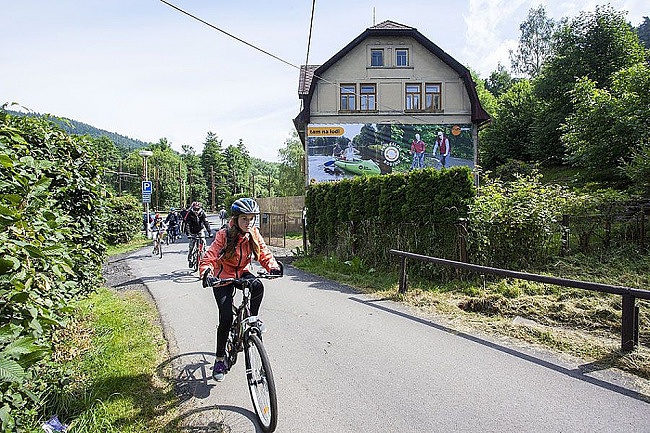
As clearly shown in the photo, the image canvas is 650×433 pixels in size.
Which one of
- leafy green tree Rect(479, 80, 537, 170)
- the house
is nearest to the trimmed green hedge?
the house

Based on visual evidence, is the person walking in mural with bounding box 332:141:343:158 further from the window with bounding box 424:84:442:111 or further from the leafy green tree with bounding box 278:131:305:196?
the leafy green tree with bounding box 278:131:305:196

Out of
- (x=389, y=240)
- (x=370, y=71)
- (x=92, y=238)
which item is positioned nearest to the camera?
(x=92, y=238)

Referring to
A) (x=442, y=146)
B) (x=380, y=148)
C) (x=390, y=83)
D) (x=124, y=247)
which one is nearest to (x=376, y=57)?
(x=390, y=83)

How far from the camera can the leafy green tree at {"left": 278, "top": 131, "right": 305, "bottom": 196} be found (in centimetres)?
5560

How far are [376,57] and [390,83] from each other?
68.3 inches

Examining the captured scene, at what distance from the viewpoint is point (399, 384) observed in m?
5.04

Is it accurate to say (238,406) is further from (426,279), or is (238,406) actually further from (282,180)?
(282,180)

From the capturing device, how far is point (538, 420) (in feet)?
13.7

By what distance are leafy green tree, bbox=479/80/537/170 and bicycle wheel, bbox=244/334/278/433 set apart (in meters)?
41.0

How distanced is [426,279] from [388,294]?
47.3 inches

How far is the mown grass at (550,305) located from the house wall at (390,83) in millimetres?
19832

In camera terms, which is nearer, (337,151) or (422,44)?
(422,44)

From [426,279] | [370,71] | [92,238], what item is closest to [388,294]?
[426,279]

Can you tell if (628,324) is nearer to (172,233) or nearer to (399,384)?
(399,384)
